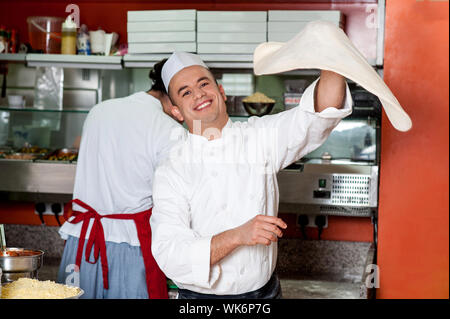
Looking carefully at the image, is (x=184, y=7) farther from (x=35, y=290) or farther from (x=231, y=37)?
(x=35, y=290)

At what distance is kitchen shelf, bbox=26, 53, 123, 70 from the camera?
2.80 m

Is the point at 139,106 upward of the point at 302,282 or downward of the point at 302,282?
upward

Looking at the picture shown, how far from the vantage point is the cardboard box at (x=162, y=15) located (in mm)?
2658

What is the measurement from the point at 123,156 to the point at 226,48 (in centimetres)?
82

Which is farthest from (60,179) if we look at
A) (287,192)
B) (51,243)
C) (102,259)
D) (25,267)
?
(25,267)

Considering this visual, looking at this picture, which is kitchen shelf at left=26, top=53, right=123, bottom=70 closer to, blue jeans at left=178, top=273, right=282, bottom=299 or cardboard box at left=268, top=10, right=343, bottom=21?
cardboard box at left=268, top=10, right=343, bottom=21

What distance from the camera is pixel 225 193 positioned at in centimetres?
148

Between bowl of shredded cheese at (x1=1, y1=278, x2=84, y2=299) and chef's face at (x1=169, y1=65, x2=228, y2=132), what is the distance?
1.62 feet

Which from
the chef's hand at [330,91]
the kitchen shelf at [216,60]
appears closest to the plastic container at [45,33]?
the kitchen shelf at [216,60]

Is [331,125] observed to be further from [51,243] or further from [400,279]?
[51,243]

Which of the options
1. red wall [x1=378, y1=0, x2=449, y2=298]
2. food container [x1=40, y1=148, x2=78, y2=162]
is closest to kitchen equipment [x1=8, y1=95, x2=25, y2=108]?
food container [x1=40, y1=148, x2=78, y2=162]

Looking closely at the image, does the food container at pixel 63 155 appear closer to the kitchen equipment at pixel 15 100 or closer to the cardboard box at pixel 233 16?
the kitchen equipment at pixel 15 100

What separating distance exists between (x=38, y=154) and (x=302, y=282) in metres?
1.33

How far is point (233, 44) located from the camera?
104 inches
